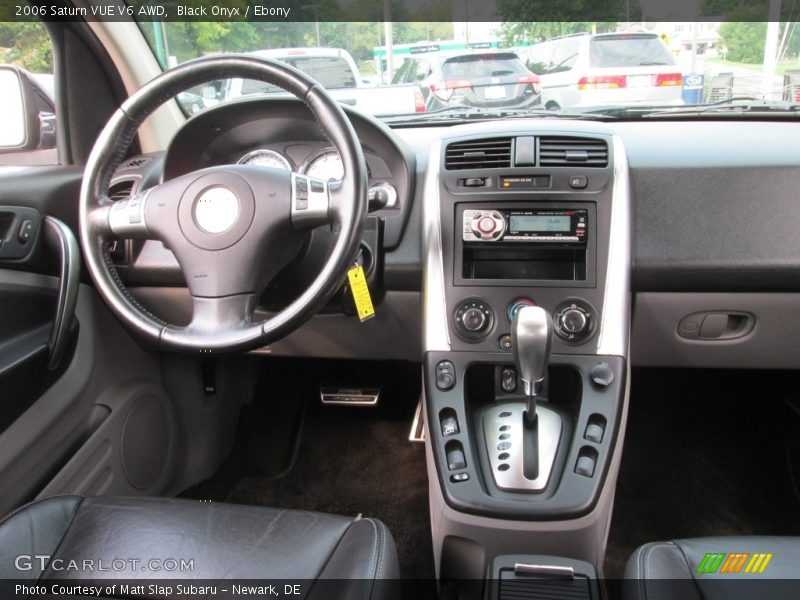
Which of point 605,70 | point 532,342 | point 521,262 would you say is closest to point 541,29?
point 605,70

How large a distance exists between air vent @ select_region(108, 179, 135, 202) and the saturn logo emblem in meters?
0.66

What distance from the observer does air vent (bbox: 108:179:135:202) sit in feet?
6.11

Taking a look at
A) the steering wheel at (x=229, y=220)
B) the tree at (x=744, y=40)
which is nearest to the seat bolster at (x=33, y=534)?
the steering wheel at (x=229, y=220)

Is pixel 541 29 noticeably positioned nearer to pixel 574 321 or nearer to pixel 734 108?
pixel 734 108

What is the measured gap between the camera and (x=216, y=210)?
1.31 meters

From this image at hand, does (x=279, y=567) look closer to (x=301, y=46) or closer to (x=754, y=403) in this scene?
(x=301, y=46)

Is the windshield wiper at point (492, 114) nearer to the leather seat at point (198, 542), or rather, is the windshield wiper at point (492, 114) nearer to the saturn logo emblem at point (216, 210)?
the saturn logo emblem at point (216, 210)

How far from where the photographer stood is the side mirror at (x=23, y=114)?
1.98 m

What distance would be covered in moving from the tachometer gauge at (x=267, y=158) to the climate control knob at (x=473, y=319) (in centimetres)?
63

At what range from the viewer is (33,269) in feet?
5.63

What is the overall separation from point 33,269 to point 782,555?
1.82 metres

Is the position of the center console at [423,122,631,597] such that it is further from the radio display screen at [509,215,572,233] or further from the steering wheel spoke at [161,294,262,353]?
the steering wheel spoke at [161,294,262,353]

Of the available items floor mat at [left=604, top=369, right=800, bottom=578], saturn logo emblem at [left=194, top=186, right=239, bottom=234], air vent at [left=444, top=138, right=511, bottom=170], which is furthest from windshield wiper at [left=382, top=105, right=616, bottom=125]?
floor mat at [left=604, top=369, right=800, bottom=578]

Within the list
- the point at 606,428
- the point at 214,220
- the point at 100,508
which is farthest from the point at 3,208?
the point at 606,428
